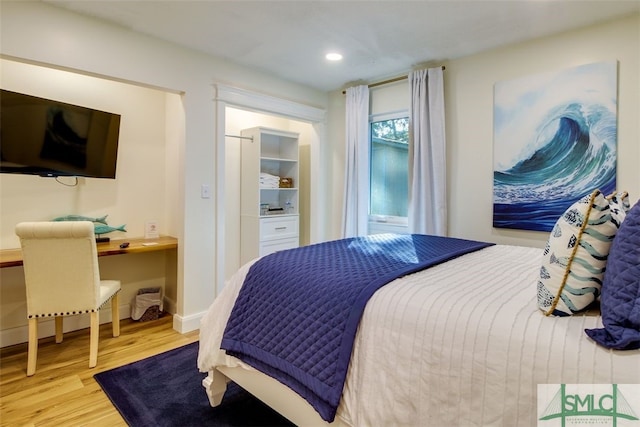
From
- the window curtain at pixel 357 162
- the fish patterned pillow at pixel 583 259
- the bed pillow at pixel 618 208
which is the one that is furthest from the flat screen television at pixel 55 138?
the bed pillow at pixel 618 208

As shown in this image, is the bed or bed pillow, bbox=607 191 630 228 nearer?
the bed

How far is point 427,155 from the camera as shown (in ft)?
10.6

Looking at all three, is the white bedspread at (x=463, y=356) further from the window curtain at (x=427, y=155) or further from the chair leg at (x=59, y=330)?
the chair leg at (x=59, y=330)

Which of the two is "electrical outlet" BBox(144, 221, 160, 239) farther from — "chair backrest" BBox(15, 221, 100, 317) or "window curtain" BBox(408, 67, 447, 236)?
"window curtain" BBox(408, 67, 447, 236)

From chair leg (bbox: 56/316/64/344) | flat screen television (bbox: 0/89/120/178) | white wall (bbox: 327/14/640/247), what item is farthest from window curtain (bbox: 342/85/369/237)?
chair leg (bbox: 56/316/64/344)

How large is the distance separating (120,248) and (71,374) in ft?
3.04

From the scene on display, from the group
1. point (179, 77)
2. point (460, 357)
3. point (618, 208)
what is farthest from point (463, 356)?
point (179, 77)

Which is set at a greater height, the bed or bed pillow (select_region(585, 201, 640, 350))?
bed pillow (select_region(585, 201, 640, 350))

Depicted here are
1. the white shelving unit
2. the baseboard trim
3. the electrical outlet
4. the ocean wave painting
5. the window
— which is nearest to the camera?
the ocean wave painting

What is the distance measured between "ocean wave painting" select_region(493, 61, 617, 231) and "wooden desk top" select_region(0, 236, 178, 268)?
2.91 metres

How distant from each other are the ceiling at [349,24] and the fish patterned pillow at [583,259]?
1.76 m

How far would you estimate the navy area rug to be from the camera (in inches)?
69.3

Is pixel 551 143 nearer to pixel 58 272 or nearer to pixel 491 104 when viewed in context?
pixel 491 104

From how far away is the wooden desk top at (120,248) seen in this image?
228cm
